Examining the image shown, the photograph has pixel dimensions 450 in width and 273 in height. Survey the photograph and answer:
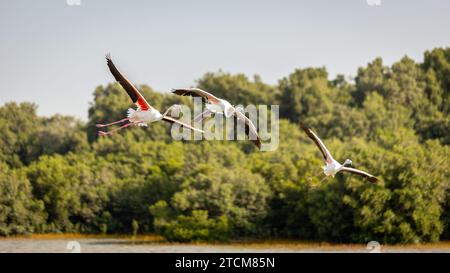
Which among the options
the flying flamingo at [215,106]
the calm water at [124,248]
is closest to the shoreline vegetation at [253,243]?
the calm water at [124,248]

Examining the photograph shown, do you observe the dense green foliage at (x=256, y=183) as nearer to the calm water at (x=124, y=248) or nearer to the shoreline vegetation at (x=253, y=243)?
the shoreline vegetation at (x=253, y=243)

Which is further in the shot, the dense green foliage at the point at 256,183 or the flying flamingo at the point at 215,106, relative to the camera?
the dense green foliage at the point at 256,183

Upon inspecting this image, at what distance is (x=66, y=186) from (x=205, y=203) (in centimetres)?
901

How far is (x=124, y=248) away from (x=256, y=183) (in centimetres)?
834

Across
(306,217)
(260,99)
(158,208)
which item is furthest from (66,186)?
(260,99)

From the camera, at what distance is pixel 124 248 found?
48281 mm

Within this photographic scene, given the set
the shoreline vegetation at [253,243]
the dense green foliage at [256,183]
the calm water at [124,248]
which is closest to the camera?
the shoreline vegetation at [253,243]

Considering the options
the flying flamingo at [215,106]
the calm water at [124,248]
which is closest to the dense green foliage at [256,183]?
the calm water at [124,248]

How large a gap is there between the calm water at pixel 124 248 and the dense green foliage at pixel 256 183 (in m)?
0.89

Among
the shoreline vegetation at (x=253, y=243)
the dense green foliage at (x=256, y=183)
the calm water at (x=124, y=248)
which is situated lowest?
the calm water at (x=124, y=248)

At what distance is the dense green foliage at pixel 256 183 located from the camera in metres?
47.1

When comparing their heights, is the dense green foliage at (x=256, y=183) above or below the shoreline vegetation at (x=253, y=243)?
above

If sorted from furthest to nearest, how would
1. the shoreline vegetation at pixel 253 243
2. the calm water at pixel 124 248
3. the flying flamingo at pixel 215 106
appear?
the calm water at pixel 124 248 < the shoreline vegetation at pixel 253 243 < the flying flamingo at pixel 215 106

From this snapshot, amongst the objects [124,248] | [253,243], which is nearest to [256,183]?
[253,243]
